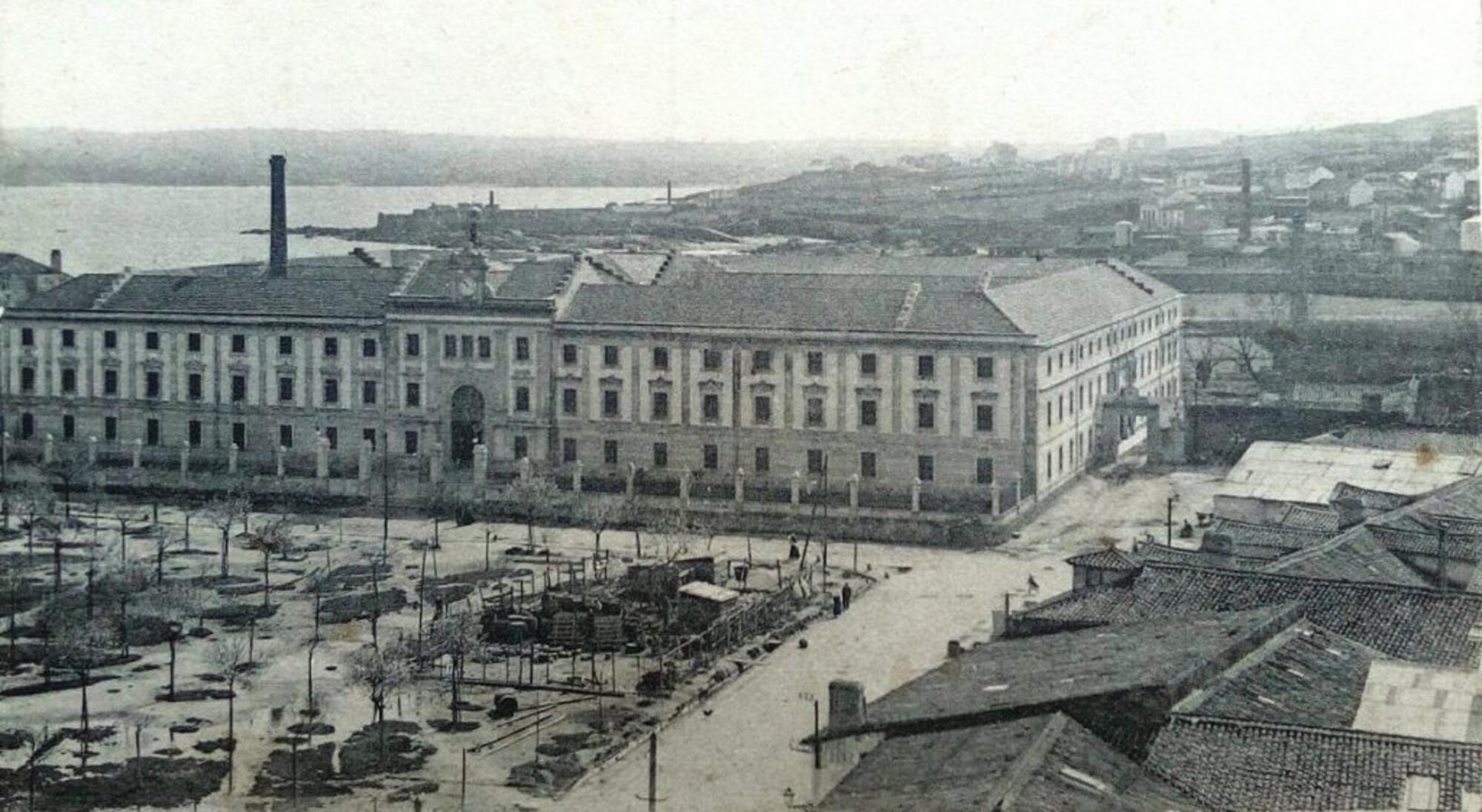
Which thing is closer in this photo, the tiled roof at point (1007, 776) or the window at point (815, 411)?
the tiled roof at point (1007, 776)

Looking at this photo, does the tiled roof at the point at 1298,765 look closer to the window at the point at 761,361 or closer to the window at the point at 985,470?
the window at the point at 985,470

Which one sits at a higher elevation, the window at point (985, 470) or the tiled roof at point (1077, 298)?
the tiled roof at point (1077, 298)

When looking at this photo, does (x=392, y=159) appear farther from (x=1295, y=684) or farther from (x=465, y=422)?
(x=1295, y=684)

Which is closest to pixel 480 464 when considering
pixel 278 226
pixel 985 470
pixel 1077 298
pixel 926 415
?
→ pixel 926 415

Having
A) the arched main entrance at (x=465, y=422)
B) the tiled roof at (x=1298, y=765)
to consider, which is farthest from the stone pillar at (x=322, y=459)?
the tiled roof at (x=1298, y=765)

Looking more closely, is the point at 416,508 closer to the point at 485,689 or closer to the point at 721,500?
the point at 721,500

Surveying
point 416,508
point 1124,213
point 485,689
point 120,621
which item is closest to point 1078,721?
point 485,689
